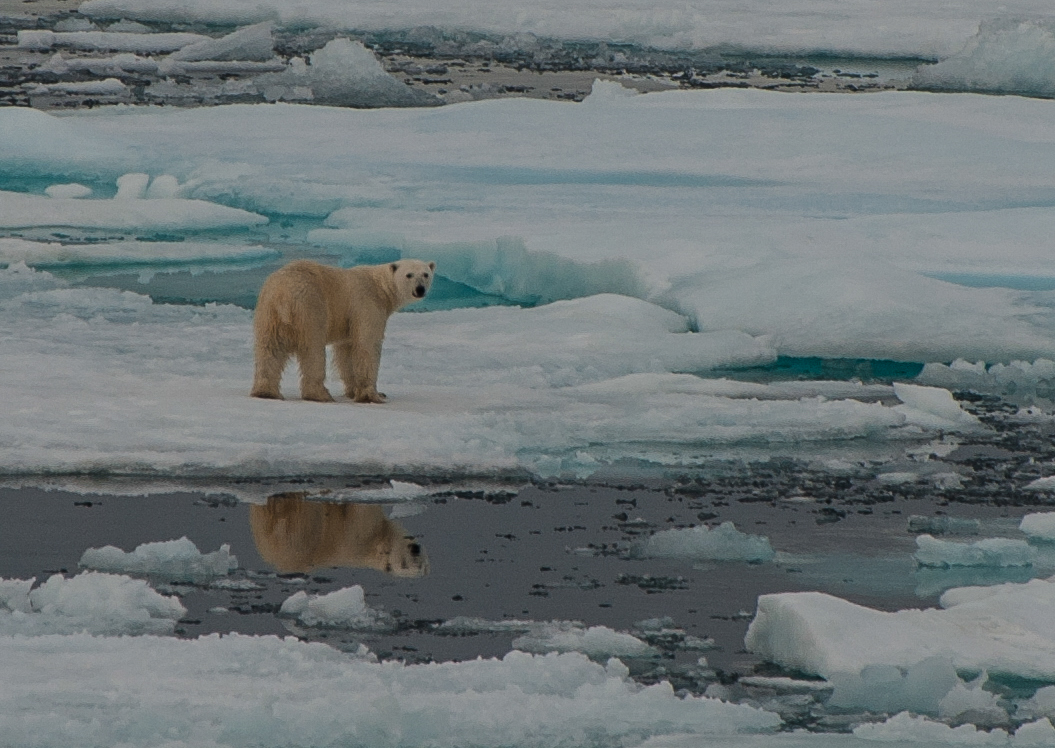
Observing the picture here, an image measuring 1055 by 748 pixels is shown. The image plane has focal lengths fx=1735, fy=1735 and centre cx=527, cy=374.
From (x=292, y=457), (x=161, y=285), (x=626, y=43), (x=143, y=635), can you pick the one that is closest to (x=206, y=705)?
(x=143, y=635)

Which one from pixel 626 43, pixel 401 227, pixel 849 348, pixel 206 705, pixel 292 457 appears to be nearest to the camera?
pixel 206 705

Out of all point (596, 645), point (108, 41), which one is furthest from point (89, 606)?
point (108, 41)

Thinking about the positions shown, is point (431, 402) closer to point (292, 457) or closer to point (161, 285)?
point (292, 457)

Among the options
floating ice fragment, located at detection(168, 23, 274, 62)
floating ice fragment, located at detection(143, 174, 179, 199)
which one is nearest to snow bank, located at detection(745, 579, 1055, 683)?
floating ice fragment, located at detection(143, 174, 179, 199)

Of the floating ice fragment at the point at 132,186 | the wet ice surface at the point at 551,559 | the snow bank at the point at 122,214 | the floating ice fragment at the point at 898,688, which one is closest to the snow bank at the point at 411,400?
the wet ice surface at the point at 551,559

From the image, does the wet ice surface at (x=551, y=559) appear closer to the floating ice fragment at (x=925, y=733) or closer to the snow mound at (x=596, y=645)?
the snow mound at (x=596, y=645)
